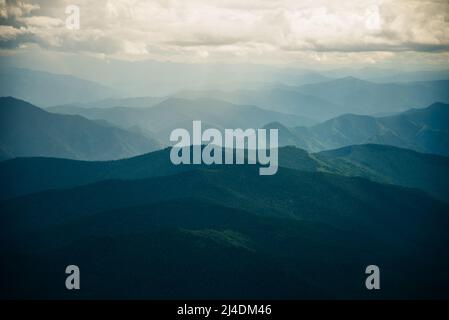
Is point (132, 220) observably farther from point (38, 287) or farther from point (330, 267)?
point (330, 267)

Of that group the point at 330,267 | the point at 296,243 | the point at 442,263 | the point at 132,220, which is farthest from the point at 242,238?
the point at 442,263

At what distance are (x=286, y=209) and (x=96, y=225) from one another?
7266cm

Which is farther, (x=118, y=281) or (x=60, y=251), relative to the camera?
(x=60, y=251)

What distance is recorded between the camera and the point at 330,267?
144000 mm

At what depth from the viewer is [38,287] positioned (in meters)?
132
